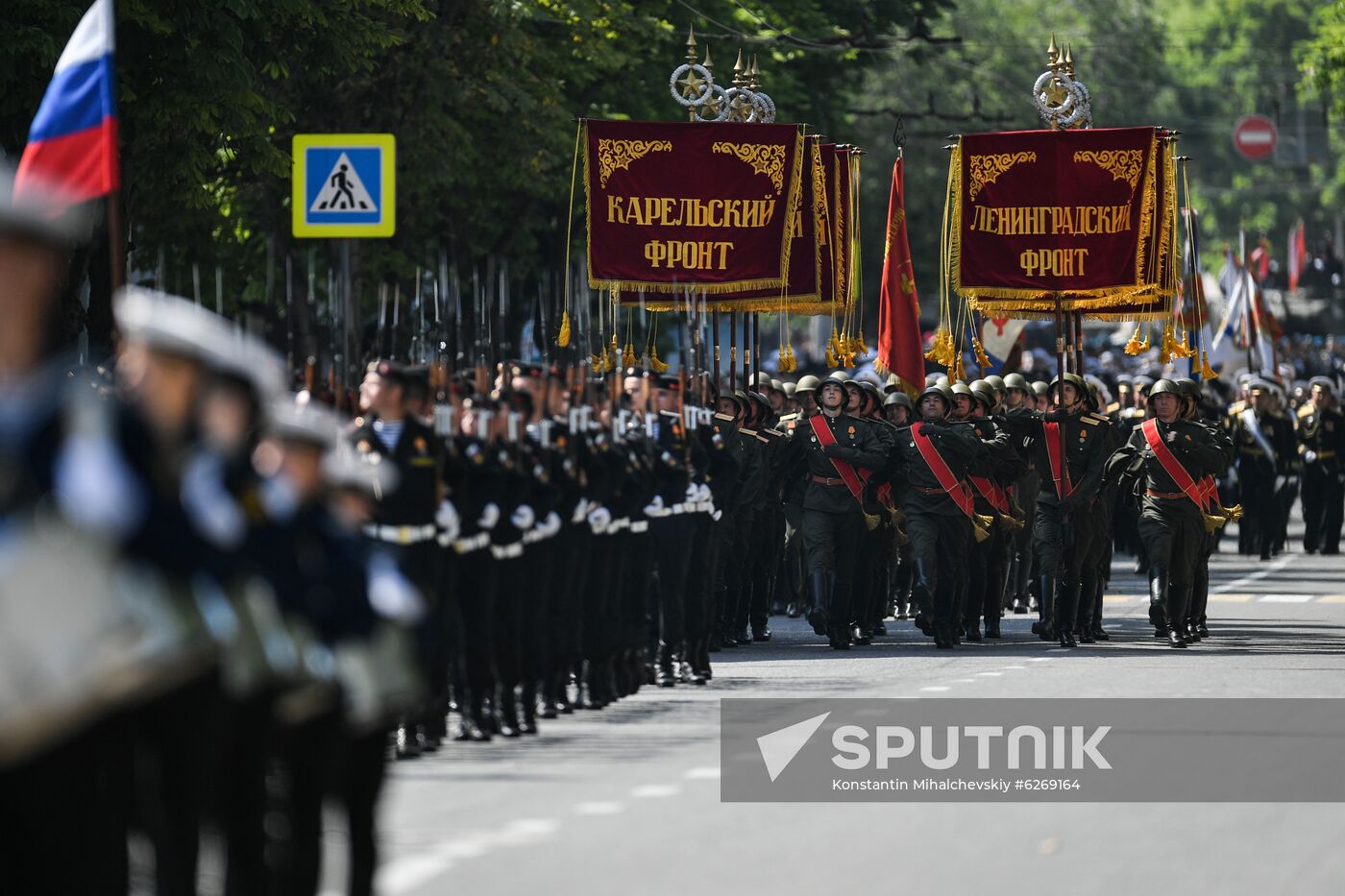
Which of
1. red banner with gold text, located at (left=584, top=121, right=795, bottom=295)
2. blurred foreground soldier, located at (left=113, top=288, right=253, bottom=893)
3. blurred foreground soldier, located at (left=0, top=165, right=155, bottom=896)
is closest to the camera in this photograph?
blurred foreground soldier, located at (left=0, top=165, right=155, bottom=896)

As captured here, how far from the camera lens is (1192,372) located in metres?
28.2

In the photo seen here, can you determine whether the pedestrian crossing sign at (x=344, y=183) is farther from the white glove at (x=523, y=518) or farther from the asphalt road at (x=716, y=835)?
the asphalt road at (x=716, y=835)

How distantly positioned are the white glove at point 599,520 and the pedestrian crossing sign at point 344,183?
1.85 m

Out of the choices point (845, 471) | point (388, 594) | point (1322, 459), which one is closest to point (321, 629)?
point (388, 594)

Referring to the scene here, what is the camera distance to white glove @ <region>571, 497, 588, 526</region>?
15.4 metres

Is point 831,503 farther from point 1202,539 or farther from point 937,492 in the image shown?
point 1202,539

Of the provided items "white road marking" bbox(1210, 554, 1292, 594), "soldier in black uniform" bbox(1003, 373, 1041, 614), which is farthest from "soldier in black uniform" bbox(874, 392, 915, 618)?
"white road marking" bbox(1210, 554, 1292, 594)

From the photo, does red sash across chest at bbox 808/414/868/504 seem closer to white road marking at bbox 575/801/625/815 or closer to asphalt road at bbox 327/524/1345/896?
asphalt road at bbox 327/524/1345/896

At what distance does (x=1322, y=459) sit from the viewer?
33500 mm

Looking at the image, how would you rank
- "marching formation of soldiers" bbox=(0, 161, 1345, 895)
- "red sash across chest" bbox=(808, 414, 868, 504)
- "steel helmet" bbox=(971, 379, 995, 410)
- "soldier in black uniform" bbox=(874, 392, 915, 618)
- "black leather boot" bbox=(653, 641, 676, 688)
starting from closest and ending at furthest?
"marching formation of soldiers" bbox=(0, 161, 1345, 895), "black leather boot" bbox=(653, 641, 676, 688), "red sash across chest" bbox=(808, 414, 868, 504), "soldier in black uniform" bbox=(874, 392, 915, 618), "steel helmet" bbox=(971, 379, 995, 410)

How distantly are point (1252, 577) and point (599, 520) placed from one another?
1465 cm

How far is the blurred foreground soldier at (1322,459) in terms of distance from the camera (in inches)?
1316

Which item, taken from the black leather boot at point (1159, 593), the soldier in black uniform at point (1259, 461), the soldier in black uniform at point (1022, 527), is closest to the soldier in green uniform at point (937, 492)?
the black leather boot at point (1159, 593)

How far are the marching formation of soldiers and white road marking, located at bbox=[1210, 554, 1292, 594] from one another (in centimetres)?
87
